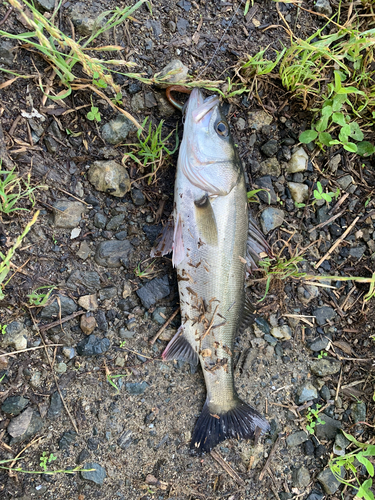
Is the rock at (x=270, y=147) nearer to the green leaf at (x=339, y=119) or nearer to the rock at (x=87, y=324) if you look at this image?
the green leaf at (x=339, y=119)

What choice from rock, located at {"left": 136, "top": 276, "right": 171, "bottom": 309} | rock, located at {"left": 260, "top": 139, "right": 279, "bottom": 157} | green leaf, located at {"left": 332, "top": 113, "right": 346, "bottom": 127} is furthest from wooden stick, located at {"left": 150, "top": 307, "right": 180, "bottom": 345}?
green leaf, located at {"left": 332, "top": 113, "right": 346, "bottom": 127}

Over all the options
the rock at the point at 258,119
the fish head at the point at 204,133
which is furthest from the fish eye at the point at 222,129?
the rock at the point at 258,119

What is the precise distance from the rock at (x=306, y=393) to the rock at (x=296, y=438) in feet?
0.93

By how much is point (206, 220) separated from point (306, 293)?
4.48 ft

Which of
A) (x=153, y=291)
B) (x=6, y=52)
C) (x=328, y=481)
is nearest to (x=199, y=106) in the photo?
(x=6, y=52)

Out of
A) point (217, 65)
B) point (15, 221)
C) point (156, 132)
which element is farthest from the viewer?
point (217, 65)

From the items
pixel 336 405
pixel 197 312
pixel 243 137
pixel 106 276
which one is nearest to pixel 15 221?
pixel 106 276

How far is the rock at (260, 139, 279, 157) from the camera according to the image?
11.9 feet

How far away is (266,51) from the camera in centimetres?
363

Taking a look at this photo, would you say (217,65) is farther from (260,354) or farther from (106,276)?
(260,354)

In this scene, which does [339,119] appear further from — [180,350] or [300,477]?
[300,477]

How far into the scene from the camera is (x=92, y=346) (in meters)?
3.18

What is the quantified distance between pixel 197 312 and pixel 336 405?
1.75 metres

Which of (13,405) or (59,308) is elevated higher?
(59,308)
